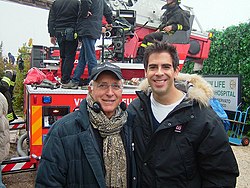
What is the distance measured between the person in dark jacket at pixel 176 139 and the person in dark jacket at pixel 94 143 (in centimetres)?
16

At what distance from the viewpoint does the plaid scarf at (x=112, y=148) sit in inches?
70.3

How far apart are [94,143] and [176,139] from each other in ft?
1.85

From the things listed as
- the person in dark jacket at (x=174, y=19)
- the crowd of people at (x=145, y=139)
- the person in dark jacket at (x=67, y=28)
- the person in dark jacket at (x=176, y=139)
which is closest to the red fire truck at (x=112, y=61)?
the person in dark jacket at (x=174, y=19)

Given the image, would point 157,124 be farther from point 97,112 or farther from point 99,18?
point 99,18

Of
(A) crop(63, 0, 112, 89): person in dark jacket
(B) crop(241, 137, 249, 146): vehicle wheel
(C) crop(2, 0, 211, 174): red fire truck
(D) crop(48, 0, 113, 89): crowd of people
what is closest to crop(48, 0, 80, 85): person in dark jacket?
(D) crop(48, 0, 113, 89): crowd of people

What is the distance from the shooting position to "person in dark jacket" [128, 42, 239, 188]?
1872 millimetres

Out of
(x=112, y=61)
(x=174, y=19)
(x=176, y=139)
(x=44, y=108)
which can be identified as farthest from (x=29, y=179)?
(x=174, y=19)

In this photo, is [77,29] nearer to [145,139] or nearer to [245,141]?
[145,139]

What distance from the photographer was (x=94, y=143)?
1754 millimetres

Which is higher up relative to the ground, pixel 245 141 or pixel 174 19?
pixel 174 19

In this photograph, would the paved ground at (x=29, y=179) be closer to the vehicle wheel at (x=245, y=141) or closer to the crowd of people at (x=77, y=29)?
the vehicle wheel at (x=245, y=141)

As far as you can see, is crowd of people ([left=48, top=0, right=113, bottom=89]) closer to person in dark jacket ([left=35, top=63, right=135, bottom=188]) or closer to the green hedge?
person in dark jacket ([left=35, top=63, right=135, bottom=188])

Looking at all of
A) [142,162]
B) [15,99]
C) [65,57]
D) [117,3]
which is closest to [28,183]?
[65,57]

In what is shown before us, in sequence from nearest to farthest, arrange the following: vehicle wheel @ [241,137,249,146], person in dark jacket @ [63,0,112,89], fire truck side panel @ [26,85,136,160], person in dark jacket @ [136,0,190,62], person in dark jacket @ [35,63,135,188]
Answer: person in dark jacket @ [35,63,135,188]
fire truck side panel @ [26,85,136,160]
person in dark jacket @ [63,0,112,89]
person in dark jacket @ [136,0,190,62]
vehicle wheel @ [241,137,249,146]
